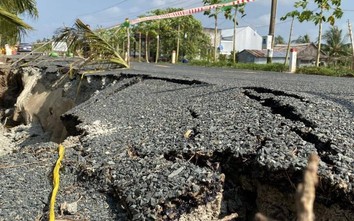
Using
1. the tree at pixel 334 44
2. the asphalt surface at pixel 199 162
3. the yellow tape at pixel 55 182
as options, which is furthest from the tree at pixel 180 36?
the yellow tape at pixel 55 182

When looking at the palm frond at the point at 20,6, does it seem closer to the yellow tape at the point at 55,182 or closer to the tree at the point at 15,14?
the tree at the point at 15,14

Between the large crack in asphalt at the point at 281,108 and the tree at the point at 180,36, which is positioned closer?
the large crack in asphalt at the point at 281,108

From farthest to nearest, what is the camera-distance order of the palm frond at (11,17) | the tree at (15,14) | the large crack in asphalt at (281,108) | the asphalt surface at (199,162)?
the tree at (15,14) < the palm frond at (11,17) < the large crack in asphalt at (281,108) < the asphalt surface at (199,162)

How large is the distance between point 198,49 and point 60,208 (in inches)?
1533

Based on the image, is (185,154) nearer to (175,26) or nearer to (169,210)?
(169,210)

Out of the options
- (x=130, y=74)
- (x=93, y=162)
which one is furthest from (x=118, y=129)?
(x=130, y=74)

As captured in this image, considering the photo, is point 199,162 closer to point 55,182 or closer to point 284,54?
point 55,182

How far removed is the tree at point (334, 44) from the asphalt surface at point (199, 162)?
3803 centimetres

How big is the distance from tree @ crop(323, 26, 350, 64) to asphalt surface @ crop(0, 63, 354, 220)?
3803 cm

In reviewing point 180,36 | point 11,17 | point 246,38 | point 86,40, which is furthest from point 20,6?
point 246,38

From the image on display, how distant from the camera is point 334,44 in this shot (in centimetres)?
3969

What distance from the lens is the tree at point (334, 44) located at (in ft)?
128

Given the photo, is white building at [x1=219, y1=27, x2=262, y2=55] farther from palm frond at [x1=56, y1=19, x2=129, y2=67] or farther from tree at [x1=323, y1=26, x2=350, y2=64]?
palm frond at [x1=56, y1=19, x2=129, y2=67]

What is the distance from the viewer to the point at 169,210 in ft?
7.64
